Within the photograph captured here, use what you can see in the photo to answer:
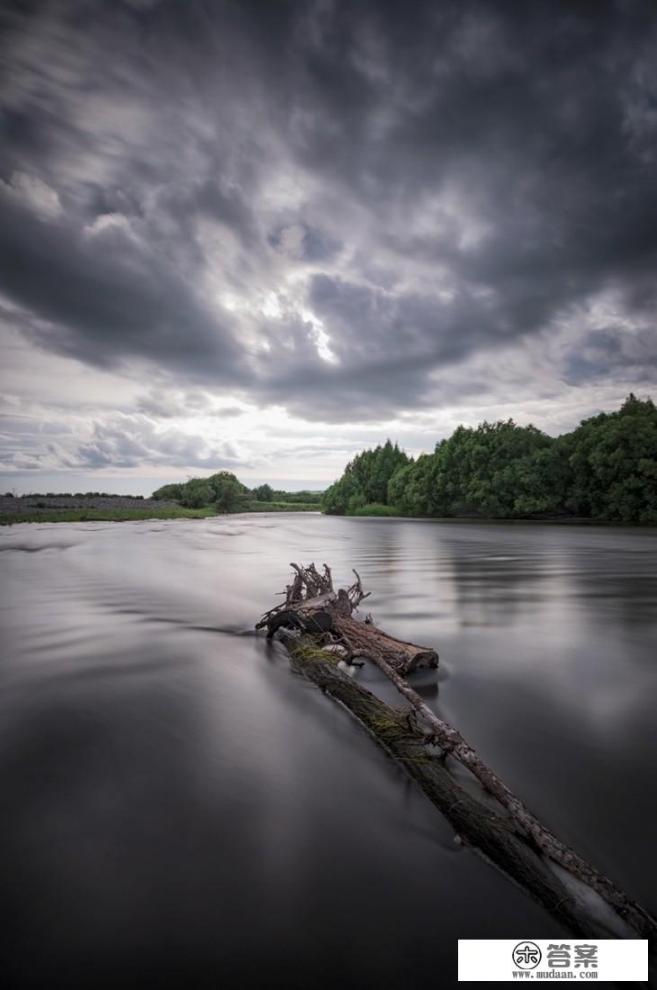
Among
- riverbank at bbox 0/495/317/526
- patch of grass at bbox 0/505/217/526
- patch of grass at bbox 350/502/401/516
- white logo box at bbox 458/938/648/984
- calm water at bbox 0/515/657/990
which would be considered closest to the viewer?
white logo box at bbox 458/938/648/984

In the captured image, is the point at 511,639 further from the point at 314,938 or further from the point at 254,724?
the point at 314,938

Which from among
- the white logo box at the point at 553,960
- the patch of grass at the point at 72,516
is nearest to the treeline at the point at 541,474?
the patch of grass at the point at 72,516

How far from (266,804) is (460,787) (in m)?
1.52

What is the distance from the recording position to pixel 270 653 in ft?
24.9

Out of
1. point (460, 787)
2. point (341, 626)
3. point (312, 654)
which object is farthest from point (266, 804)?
point (341, 626)

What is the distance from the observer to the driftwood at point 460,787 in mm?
2328

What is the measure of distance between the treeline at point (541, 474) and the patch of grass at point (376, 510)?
0.33m

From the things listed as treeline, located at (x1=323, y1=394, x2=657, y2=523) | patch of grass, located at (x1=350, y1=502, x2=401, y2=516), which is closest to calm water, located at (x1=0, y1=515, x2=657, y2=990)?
treeline, located at (x1=323, y1=394, x2=657, y2=523)

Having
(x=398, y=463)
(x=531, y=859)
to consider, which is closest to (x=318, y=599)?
(x=531, y=859)

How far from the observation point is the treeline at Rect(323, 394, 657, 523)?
54094 mm

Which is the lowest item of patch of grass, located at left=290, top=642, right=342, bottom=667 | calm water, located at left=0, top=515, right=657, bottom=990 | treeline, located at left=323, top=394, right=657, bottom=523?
calm water, located at left=0, top=515, right=657, bottom=990

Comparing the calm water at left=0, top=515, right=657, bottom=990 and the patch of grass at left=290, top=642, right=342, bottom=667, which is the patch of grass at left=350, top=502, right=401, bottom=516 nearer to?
the calm water at left=0, top=515, right=657, bottom=990

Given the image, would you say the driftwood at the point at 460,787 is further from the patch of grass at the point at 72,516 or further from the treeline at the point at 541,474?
the patch of grass at the point at 72,516

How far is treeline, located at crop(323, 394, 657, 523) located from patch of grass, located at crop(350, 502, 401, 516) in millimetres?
330
